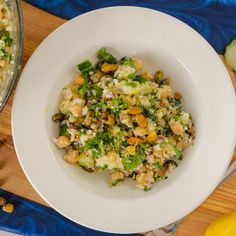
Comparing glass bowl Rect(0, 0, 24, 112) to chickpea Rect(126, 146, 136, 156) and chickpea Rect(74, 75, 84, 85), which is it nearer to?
chickpea Rect(74, 75, 84, 85)

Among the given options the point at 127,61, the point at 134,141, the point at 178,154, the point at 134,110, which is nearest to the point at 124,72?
the point at 127,61

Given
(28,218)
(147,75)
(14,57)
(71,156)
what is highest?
(14,57)

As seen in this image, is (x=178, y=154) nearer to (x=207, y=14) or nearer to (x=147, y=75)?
(x=147, y=75)

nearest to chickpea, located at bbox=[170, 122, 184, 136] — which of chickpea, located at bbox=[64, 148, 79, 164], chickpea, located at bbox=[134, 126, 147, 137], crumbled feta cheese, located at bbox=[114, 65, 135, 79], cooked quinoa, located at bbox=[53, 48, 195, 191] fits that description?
cooked quinoa, located at bbox=[53, 48, 195, 191]

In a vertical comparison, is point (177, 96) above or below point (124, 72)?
below

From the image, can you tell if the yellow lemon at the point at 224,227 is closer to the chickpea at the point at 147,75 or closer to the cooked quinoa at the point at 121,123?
the cooked quinoa at the point at 121,123

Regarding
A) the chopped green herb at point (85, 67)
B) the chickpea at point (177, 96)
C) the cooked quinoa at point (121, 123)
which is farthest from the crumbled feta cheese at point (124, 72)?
the chickpea at point (177, 96)
